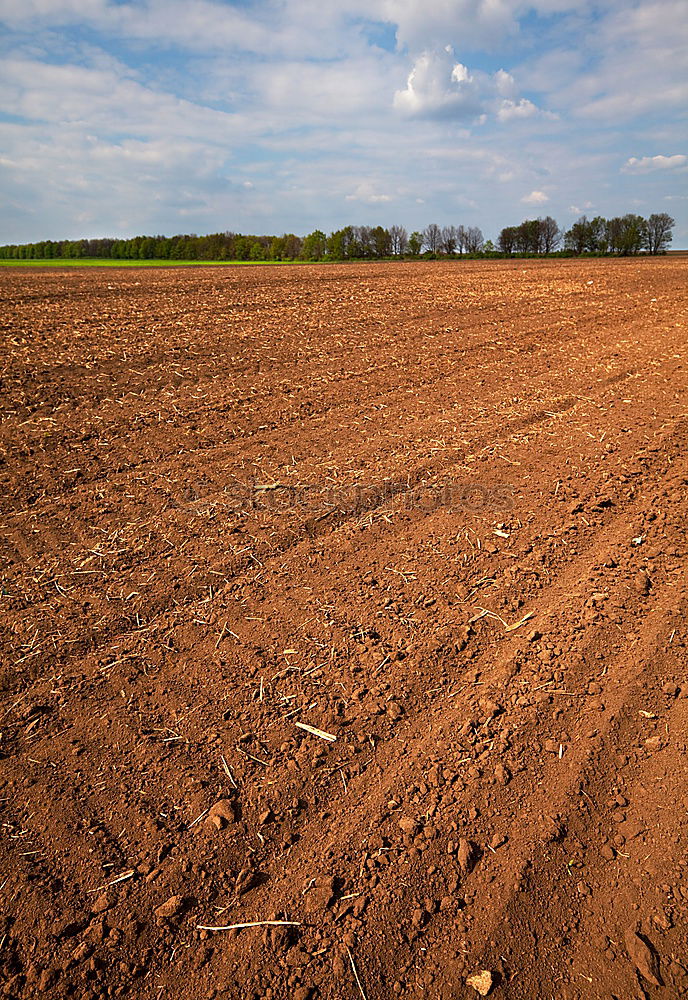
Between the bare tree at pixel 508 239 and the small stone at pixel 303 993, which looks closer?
the small stone at pixel 303 993

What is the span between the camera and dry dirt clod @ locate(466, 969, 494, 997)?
1.96 metres

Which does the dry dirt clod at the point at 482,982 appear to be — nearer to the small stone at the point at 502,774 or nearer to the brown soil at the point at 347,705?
the brown soil at the point at 347,705

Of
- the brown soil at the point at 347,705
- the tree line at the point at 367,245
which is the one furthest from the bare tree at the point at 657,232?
the brown soil at the point at 347,705

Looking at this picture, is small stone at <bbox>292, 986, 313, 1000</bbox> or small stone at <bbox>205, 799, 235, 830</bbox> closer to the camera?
small stone at <bbox>292, 986, 313, 1000</bbox>

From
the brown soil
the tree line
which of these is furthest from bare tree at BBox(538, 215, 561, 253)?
A: the brown soil

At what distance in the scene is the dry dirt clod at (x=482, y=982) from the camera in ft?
6.41

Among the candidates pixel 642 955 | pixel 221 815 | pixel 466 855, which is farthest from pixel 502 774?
pixel 221 815

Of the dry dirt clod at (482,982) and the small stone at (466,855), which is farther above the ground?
the small stone at (466,855)

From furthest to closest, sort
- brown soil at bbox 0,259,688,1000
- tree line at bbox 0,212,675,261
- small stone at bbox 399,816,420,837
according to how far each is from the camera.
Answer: tree line at bbox 0,212,675,261 → small stone at bbox 399,816,420,837 → brown soil at bbox 0,259,688,1000

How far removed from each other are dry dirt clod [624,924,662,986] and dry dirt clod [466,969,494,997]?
20.4 inches

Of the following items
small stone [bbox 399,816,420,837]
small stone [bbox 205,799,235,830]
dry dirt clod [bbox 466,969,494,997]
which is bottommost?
dry dirt clod [bbox 466,969,494,997]

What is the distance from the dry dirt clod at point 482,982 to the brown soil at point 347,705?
0.02 m

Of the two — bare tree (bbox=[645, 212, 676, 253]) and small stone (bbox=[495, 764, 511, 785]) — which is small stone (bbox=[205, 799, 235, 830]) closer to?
small stone (bbox=[495, 764, 511, 785])

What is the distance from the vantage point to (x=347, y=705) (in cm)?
309
